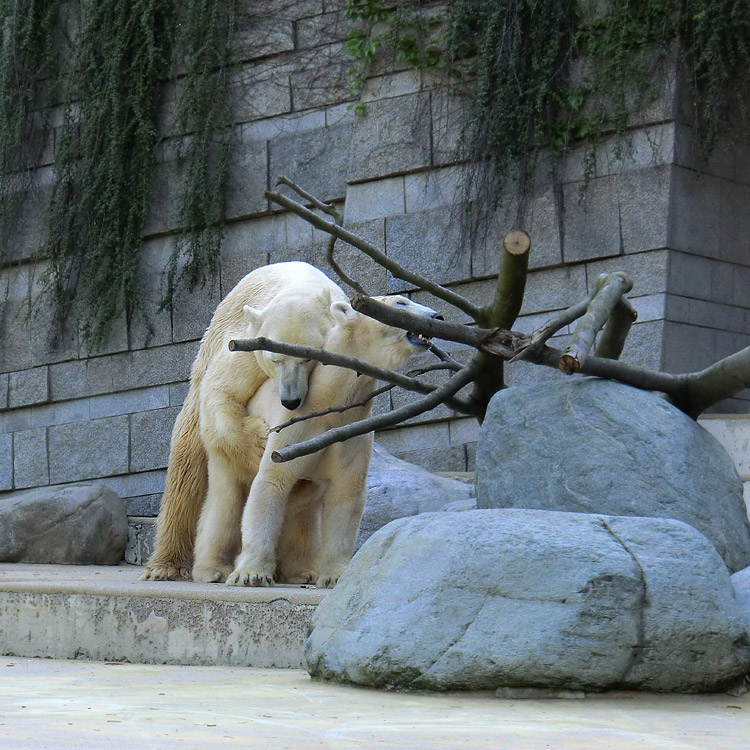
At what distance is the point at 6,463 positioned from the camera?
1039 cm

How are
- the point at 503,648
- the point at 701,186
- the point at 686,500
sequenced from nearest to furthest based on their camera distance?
1. the point at 503,648
2. the point at 686,500
3. the point at 701,186

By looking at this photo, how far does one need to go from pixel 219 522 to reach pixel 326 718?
8.54 ft

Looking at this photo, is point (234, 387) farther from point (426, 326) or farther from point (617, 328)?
point (617, 328)

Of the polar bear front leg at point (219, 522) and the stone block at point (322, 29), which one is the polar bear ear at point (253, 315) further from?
the stone block at point (322, 29)

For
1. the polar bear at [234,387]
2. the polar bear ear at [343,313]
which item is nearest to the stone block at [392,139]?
the polar bear at [234,387]

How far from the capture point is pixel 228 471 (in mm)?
5215

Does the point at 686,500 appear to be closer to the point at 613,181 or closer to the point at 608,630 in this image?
the point at 608,630

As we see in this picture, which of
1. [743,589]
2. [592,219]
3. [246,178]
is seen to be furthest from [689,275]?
[743,589]

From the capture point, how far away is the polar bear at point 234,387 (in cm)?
493

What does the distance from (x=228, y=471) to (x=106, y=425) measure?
4.90 metres

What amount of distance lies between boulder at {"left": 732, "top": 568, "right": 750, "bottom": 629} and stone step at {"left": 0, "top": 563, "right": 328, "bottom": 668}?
49.8 inches

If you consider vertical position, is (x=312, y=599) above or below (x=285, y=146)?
below

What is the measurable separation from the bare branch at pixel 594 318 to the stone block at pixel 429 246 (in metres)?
3.75

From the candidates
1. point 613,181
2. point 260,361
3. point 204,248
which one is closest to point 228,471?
point 260,361
